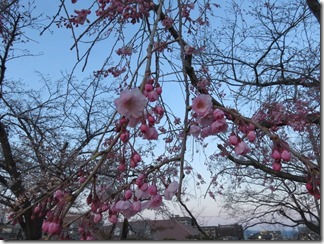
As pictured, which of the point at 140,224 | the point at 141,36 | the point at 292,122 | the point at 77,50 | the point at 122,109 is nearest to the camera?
the point at 122,109

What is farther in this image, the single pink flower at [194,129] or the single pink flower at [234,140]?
the single pink flower at [194,129]

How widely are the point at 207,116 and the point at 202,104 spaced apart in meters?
0.04

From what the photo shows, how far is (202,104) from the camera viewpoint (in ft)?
3.37

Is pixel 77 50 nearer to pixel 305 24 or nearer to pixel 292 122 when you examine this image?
pixel 292 122

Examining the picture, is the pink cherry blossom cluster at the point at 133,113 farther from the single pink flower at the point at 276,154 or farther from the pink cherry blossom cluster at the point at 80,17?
the pink cherry blossom cluster at the point at 80,17

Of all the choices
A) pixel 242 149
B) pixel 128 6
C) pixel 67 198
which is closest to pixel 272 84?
pixel 128 6

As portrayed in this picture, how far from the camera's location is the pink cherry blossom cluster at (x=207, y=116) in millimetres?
986

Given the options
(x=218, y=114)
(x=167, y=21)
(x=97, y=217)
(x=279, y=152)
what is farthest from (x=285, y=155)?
(x=167, y=21)

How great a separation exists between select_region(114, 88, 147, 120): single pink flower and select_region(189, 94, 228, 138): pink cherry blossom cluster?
191 mm

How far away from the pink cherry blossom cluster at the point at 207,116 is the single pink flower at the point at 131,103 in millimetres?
191

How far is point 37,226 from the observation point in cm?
520

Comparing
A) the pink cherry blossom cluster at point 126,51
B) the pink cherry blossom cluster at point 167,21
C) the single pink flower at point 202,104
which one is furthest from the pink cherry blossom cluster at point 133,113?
the pink cherry blossom cluster at point 167,21

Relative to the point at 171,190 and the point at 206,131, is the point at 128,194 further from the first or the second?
the point at 206,131

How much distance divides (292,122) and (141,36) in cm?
263
